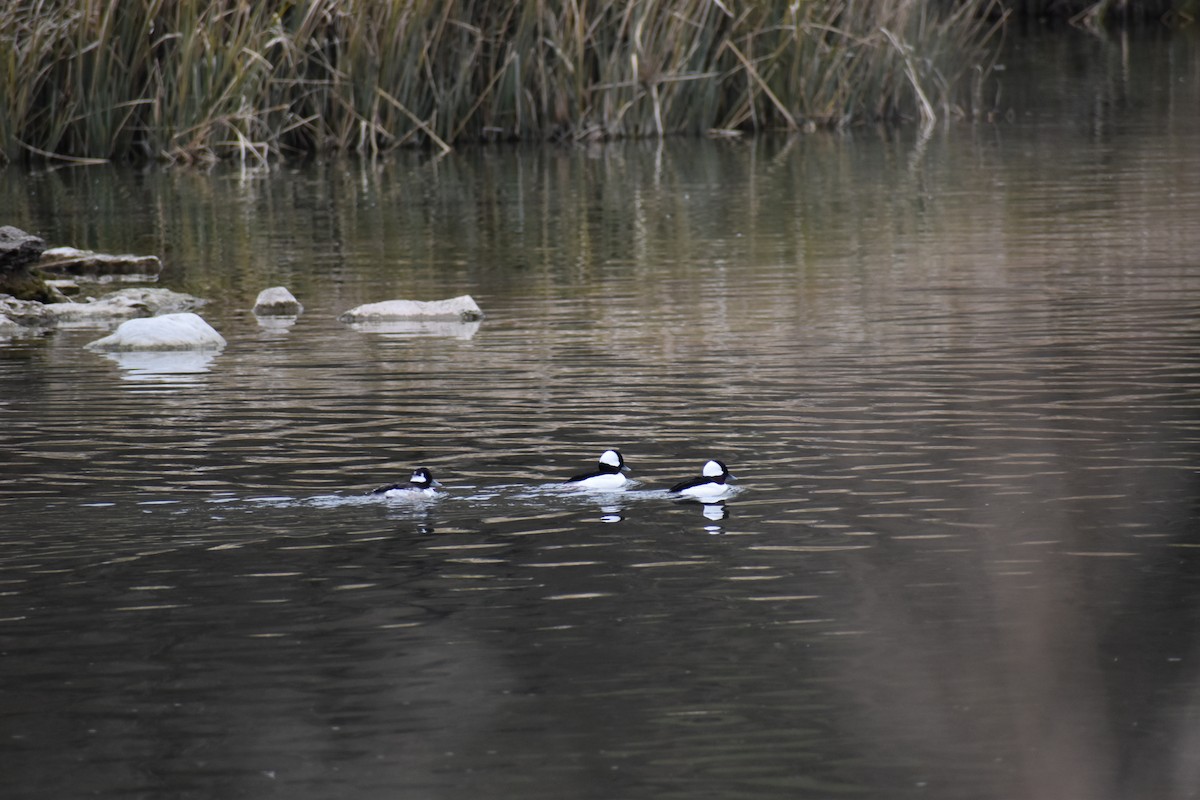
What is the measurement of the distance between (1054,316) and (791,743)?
8.39 meters

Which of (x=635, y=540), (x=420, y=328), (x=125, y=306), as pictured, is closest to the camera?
(x=635, y=540)

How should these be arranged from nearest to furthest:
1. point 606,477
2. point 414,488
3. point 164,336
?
point 414,488 → point 606,477 → point 164,336

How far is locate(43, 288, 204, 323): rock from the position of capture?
15711 mm

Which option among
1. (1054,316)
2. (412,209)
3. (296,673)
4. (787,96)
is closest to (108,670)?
(296,673)

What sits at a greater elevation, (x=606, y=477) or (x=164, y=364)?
(x=164, y=364)

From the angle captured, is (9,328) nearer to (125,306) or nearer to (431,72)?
(125,306)

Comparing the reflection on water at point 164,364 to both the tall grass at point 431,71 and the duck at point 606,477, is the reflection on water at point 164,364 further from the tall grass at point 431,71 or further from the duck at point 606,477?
the tall grass at point 431,71

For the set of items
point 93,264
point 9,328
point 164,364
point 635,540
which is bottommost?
point 635,540

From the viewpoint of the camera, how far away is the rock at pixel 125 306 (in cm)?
1571

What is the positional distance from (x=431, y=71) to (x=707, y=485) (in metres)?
19.7

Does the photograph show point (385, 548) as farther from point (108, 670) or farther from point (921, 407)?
point (921, 407)

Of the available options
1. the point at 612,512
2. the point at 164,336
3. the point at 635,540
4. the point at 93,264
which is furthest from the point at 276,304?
the point at 635,540

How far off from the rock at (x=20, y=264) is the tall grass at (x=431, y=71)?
9376mm

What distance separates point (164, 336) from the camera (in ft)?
45.2
